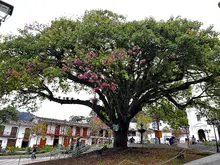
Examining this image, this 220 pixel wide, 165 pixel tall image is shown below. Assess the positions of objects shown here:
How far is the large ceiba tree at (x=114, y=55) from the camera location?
7.77m

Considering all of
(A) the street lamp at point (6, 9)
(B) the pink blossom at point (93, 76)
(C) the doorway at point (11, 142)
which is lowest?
(C) the doorway at point (11, 142)

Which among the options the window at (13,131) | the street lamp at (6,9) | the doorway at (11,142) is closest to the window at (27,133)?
the window at (13,131)

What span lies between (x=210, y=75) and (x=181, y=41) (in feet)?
11.8

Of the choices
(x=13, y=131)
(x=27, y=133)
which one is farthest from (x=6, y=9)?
(x=13, y=131)

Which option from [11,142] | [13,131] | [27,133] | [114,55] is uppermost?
[114,55]

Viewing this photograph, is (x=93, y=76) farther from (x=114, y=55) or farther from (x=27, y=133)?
(x=27, y=133)

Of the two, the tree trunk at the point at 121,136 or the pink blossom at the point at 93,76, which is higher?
the pink blossom at the point at 93,76

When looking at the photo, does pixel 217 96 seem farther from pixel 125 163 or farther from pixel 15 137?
pixel 15 137

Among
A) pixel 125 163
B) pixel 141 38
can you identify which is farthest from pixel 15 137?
pixel 141 38

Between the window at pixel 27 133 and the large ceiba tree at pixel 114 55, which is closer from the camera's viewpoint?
the large ceiba tree at pixel 114 55

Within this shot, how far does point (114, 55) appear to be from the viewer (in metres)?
7.73

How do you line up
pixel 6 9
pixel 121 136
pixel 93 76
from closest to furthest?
pixel 6 9, pixel 93 76, pixel 121 136

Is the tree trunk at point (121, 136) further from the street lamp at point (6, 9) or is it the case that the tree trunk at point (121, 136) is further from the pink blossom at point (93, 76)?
the street lamp at point (6, 9)

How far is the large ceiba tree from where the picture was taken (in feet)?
25.5
